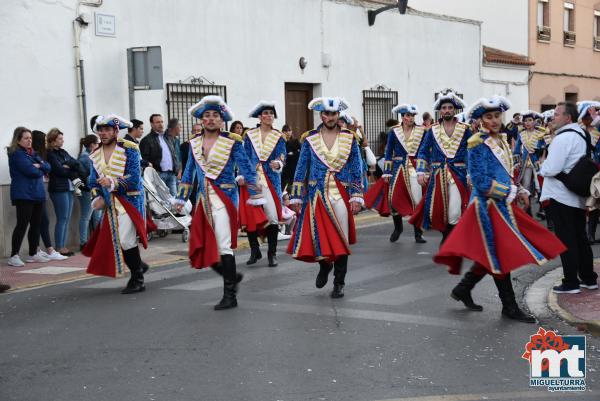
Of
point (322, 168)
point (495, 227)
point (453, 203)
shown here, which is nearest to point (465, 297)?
point (495, 227)

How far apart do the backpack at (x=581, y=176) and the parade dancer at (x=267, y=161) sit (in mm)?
3964

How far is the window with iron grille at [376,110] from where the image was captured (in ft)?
66.9

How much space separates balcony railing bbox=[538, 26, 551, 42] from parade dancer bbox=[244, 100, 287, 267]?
20274 mm

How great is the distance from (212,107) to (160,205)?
15.6ft

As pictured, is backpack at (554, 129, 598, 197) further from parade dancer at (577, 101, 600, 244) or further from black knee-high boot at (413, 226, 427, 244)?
black knee-high boot at (413, 226, 427, 244)

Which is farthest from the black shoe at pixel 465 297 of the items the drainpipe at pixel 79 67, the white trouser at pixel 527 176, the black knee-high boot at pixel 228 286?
the white trouser at pixel 527 176

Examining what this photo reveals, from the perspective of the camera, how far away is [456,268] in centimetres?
728

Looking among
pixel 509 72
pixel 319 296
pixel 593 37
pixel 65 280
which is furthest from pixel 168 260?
pixel 593 37

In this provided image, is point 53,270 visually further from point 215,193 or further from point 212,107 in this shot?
point 212,107

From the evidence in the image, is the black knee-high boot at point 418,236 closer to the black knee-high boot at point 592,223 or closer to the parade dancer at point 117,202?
the black knee-high boot at point 592,223

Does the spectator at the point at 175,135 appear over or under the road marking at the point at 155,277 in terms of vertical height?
over

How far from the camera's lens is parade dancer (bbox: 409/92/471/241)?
33.9 feet

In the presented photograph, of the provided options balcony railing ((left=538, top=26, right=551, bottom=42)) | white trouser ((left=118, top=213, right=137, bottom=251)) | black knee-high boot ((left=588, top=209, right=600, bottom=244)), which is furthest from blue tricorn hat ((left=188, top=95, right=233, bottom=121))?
balcony railing ((left=538, top=26, right=551, bottom=42))

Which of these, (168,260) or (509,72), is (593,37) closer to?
(509,72)
